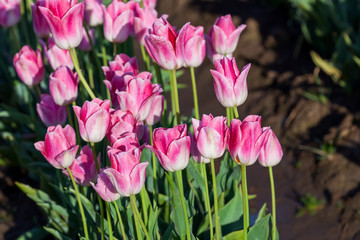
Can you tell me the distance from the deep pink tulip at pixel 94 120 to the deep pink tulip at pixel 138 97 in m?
0.06

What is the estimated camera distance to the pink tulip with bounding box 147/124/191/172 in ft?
3.90

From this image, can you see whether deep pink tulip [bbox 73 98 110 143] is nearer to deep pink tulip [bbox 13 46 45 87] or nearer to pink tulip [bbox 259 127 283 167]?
pink tulip [bbox 259 127 283 167]

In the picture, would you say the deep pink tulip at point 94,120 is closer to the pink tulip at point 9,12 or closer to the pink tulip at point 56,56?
the pink tulip at point 56,56

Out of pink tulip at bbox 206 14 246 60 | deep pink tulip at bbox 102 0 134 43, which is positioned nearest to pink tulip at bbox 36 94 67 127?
deep pink tulip at bbox 102 0 134 43

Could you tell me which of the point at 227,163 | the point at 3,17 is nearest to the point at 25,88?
the point at 3,17

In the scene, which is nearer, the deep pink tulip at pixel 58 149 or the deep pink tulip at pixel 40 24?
the deep pink tulip at pixel 58 149

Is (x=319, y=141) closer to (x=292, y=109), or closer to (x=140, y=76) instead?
(x=292, y=109)

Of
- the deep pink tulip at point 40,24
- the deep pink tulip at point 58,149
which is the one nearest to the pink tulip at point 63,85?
the deep pink tulip at point 58,149

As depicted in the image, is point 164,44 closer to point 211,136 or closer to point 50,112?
point 211,136

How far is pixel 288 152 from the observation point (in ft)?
9.21

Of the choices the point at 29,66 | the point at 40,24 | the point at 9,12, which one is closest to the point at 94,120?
the point at 29,66

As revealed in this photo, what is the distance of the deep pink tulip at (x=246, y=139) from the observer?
1190 mm

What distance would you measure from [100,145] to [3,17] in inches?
26.6

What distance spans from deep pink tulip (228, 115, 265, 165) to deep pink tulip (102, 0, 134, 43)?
0.65 metres
